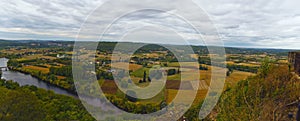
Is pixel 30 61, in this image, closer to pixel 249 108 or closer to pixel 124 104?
pixel 124 104

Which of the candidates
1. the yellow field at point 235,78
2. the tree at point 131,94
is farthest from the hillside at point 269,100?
the tree at point 131,94

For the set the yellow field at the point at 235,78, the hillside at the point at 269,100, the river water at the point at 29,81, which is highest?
the hillside at the point at 269,100

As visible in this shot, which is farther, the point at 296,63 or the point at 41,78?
the point at 41,78

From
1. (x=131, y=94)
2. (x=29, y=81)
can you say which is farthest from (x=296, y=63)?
(x=29, y=81)

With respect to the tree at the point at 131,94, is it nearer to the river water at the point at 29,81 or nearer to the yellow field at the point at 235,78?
the yellow field at the point at 235,78

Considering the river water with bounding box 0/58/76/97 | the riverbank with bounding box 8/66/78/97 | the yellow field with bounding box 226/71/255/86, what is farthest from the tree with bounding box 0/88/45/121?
the riverbank with bounding box 8/66/78/97

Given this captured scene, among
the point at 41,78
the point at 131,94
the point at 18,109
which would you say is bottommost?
the point at 41,78

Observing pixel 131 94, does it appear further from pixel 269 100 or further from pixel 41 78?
pixel 41 78

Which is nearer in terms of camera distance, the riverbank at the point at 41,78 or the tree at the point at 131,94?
the tree at the point at 131,94

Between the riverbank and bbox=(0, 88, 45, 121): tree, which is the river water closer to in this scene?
the riverbank

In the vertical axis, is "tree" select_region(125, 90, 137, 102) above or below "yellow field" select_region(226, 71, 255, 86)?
below

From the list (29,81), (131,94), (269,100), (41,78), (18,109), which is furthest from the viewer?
(41,78)
